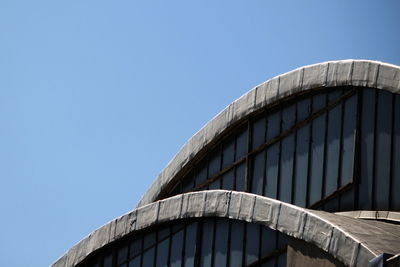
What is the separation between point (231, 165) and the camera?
43.8 m

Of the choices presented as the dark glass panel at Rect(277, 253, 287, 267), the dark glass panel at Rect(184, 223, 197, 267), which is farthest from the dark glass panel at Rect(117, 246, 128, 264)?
the dark glass panel at Rect(277, 253, 287, 267)

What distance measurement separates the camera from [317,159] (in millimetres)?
38312

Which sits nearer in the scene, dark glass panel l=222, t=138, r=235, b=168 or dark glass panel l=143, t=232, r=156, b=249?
dark glass panel l=143, t=232, r=156, b=249

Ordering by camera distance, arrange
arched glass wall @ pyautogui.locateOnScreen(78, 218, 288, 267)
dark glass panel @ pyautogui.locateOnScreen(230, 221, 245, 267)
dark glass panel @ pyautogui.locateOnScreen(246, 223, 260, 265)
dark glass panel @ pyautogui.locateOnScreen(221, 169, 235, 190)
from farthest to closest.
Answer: dark glass panel @ pyautogui.locateOnScreen(221, 169, 235, 190), dark glass panel @ pyautogui.locateOnScreen(230, 221, 245, 267), dark glass panel @ pyautogui.locateOnScreen(246, 223, 260, 265), arched glass wall @ pyautogui.locateOnScreen(78, 218, 288, 267)

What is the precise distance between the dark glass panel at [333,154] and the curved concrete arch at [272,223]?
2910 mm

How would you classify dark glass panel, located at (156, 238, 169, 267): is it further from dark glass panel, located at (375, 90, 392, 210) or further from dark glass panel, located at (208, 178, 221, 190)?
dark glass panel, located at (375, 90, 392, 210)

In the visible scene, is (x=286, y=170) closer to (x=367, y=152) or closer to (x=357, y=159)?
(x=357, y=159)

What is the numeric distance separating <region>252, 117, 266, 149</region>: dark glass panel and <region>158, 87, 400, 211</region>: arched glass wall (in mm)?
38

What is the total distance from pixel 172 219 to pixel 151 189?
30.4ft

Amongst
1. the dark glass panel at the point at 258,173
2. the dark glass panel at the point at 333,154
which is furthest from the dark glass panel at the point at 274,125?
the dark glass panel at the point at 333,154

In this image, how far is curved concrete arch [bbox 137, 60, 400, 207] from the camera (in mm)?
36531

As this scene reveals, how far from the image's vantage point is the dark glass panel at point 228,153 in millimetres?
44062

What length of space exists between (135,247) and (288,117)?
787cm

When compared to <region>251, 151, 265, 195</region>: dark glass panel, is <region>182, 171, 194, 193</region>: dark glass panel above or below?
above
